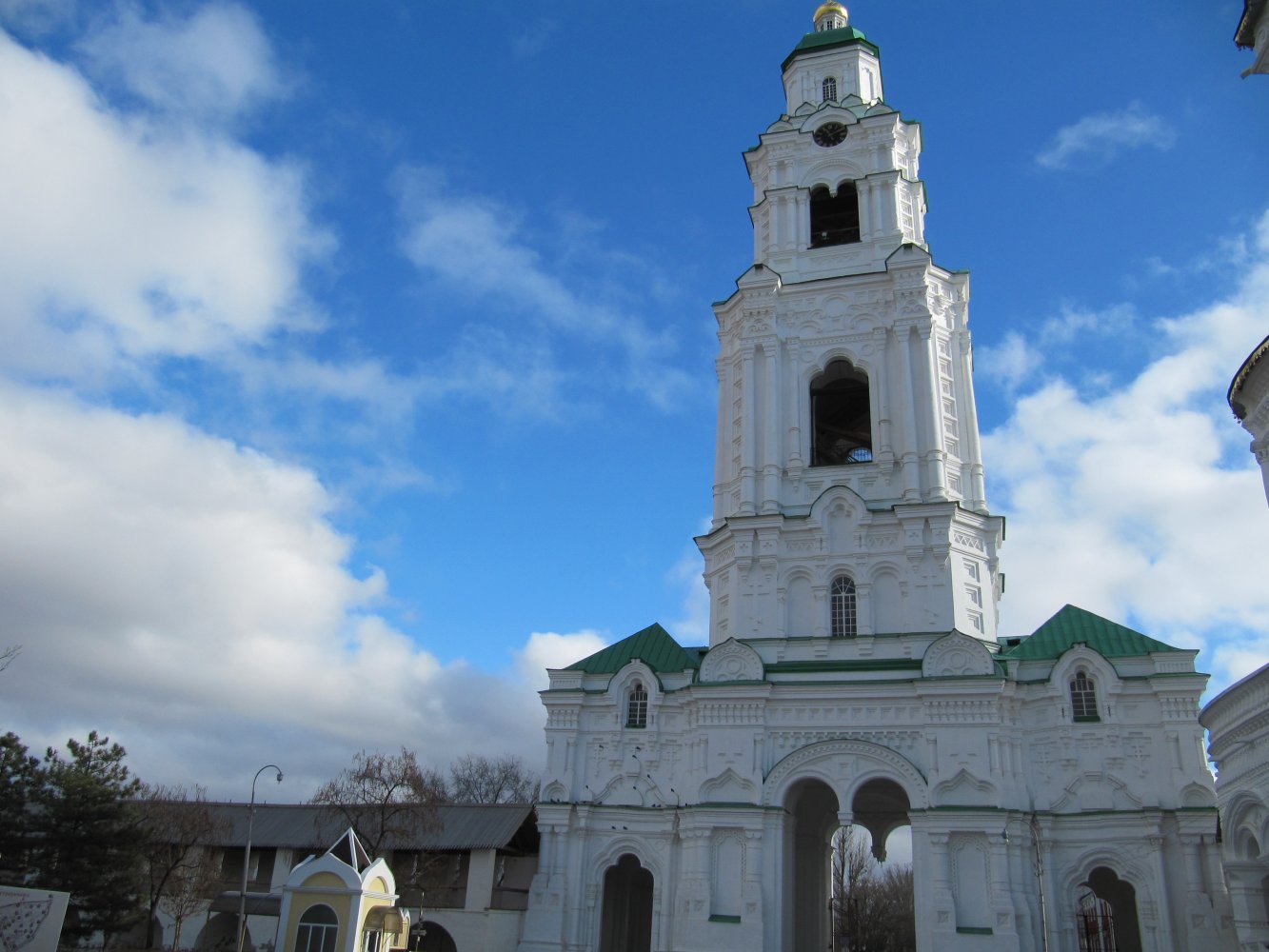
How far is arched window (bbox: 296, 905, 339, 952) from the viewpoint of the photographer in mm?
22578

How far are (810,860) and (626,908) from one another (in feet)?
19.5

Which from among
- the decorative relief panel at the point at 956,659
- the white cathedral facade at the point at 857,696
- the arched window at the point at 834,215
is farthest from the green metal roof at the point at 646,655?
the arched window at the point at 834,215

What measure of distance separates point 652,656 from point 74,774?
17.1 meters

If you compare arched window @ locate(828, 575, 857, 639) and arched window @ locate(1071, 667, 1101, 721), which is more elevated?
arched window @ locate(828, 575, 857, 639)

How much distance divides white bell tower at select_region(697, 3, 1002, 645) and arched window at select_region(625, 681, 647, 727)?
9.37ft

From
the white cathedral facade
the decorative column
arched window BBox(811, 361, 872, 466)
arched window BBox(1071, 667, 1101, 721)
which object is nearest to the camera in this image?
the white cathedral facade

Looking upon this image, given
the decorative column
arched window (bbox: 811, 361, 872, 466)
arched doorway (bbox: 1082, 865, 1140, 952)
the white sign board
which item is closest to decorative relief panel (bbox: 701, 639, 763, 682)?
the decorative column

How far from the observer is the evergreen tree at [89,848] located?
90.9 ft

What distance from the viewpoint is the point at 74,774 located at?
29.1 meters

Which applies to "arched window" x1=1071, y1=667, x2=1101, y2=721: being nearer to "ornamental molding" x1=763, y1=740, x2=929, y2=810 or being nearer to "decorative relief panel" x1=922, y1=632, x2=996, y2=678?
"decorative relief panel" x1=922, y1=632, x2=996, y2=678

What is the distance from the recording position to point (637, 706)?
2930 cm

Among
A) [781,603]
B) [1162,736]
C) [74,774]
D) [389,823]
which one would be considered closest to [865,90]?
[781,603]

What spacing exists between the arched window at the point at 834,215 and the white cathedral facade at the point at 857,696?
9 centimetres

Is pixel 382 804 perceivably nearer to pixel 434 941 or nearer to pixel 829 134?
pixel 434 941
